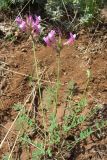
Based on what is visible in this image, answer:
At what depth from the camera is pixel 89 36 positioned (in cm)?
337

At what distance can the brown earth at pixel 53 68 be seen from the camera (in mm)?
2922

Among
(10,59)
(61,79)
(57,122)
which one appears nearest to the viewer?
(57,122)

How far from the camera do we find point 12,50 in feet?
11.0

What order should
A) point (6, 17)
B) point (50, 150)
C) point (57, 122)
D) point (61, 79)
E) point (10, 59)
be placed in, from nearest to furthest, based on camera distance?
point (50, 150) < point (57, 122) < point (61, 79) < point (10, 59) < point (6, 17)

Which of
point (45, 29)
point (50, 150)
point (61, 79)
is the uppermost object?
Answer: point (45, 29)

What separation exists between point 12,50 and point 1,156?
97 centimetres

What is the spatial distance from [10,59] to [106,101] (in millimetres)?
842

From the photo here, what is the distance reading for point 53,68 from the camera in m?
3.14

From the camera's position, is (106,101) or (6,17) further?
(6,17)

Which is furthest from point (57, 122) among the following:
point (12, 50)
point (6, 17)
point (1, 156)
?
point (6, 17)

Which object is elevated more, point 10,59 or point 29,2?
point 29,2

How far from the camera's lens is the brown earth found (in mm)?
2922

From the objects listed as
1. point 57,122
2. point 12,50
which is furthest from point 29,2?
point 57,122

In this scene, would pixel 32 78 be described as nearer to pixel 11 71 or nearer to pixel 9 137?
pixel 11 71
